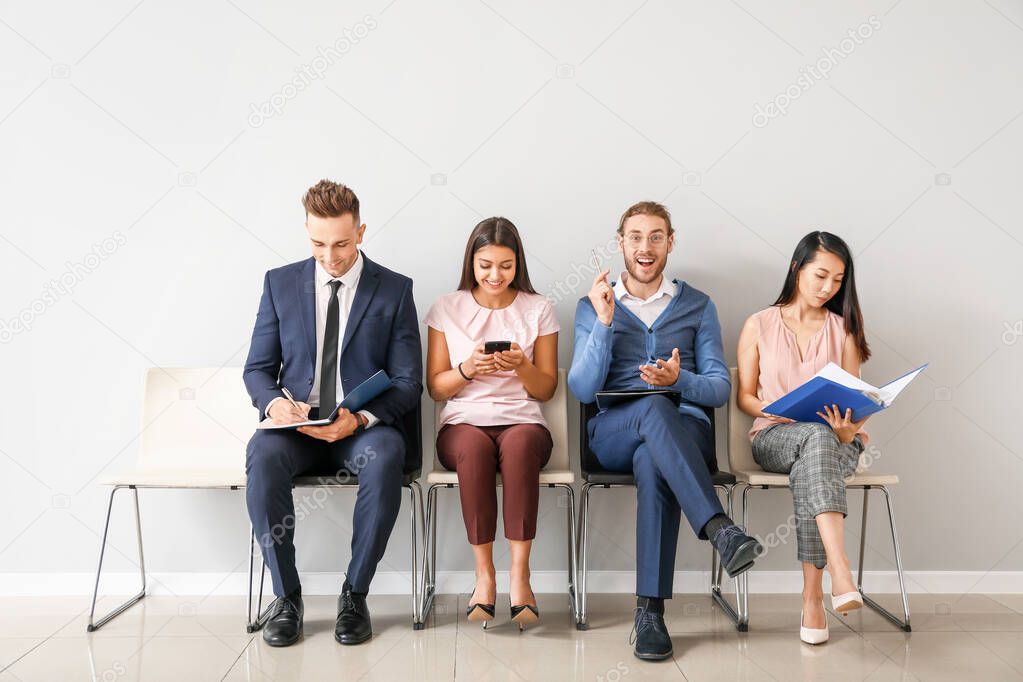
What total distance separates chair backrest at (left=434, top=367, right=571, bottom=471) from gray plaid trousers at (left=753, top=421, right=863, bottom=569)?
695mm

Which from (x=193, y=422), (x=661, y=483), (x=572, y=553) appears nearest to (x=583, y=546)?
(x=572, y=553)

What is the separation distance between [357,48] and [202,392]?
1366 mm

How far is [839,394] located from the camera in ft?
7.83

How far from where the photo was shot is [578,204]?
9.97 ft

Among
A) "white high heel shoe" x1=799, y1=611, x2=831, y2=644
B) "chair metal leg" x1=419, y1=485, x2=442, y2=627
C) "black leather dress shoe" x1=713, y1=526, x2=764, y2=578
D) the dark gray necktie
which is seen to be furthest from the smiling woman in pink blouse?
"white high heel shoe" x1=799, y1=611, x2=831, y2=644

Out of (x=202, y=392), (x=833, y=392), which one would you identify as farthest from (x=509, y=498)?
(x=202, y=392)

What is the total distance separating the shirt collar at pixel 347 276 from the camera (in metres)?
2.70

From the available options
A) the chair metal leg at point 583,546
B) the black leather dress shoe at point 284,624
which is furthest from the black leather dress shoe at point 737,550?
the black leather dress shoe at point 284,624

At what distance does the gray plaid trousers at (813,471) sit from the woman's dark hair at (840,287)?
417 mm

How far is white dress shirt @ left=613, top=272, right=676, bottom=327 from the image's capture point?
2805mm

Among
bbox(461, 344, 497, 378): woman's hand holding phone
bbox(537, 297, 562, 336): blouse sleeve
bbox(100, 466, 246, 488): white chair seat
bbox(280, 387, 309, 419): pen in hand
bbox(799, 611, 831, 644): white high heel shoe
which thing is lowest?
bbox(799, 611, 831, 644): white high heel shoe

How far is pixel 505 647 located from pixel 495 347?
2.90 ft

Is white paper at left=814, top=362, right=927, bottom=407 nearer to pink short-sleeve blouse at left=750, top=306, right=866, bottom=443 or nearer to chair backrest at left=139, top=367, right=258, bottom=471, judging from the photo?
pink short-sleeve blouse at left=750, top=306, right=866, bottom=443

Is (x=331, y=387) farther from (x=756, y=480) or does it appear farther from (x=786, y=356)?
(x=786, y=356)
